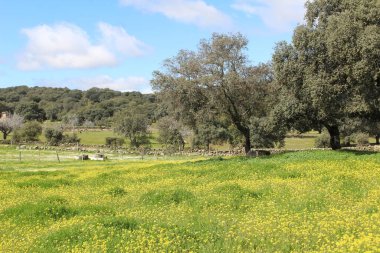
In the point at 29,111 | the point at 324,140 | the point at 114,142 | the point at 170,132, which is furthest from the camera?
the point at 29,111

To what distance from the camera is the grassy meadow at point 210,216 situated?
10078mm

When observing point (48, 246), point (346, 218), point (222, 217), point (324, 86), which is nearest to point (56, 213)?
point (48, 246)

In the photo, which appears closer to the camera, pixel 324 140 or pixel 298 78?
pixel 298 78

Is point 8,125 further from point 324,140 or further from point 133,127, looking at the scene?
point 324,140

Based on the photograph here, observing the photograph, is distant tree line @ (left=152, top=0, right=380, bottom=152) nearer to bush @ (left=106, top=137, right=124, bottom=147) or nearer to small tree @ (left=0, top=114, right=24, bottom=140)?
bush @ (left=106, top=137, right=124, bottom=147)

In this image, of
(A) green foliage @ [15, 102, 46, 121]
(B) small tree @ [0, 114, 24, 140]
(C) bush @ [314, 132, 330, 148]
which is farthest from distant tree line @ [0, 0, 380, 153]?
(A) green foliage @ [15, 102, 46, 121]

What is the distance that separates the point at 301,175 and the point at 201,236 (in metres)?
13.1

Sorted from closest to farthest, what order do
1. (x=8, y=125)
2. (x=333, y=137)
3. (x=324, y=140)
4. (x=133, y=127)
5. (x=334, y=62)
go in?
(x=334, y=62) < (x=333, y=137) < (x=324, y=140) < (x=133, y=127) < (x=8, y=125)

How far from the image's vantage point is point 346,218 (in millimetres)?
Answer: 11273

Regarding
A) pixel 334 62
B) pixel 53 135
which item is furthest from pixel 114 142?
pixel 334 62

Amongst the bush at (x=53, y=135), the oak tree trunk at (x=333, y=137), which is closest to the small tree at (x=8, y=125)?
the bush at (x=53, y=135)

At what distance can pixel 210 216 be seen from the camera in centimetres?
1358

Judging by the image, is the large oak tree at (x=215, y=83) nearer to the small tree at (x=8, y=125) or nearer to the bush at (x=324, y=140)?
the bush at (x=324, y=140)

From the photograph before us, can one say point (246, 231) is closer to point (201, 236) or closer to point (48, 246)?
point (201, 236)
